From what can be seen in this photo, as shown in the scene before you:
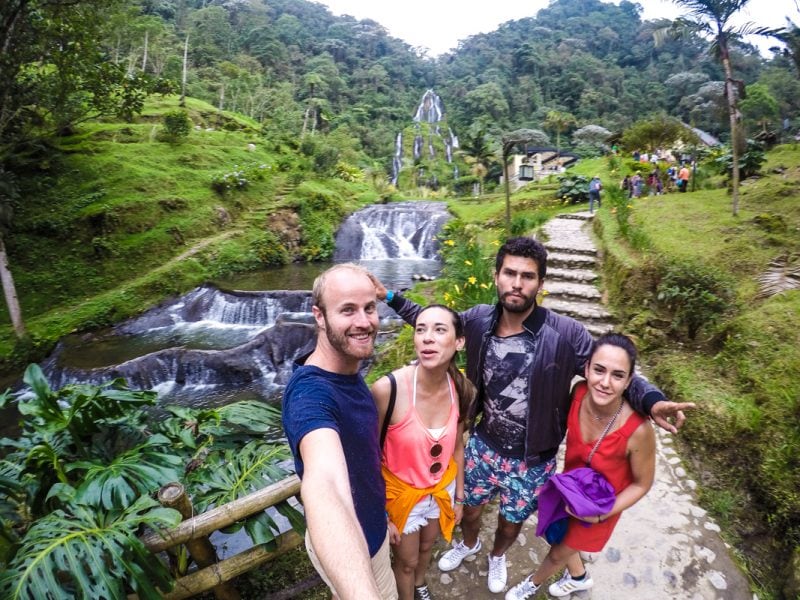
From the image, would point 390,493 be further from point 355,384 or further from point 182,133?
point 182,133

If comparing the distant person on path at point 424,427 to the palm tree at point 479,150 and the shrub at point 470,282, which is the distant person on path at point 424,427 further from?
the palm tree at point 479,150

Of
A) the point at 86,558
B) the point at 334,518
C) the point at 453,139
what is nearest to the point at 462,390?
the point at 334,518

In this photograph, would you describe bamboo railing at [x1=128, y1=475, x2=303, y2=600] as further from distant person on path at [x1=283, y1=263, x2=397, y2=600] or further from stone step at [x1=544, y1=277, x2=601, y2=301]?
stone step at [x1=544, y1=277, x2=601, y2=301]

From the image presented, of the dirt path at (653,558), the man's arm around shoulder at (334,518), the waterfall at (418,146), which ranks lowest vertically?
the dirt path at (653,558)

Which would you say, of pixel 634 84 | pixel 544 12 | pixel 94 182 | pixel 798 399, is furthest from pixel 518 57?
pixel 798 399

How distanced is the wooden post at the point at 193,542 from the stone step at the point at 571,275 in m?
6.23

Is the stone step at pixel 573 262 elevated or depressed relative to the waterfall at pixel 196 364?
elevated

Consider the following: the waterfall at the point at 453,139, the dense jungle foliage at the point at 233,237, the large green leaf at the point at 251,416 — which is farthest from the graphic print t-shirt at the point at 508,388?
the waterfall at the point at 453,139

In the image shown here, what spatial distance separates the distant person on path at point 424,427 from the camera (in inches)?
70.2

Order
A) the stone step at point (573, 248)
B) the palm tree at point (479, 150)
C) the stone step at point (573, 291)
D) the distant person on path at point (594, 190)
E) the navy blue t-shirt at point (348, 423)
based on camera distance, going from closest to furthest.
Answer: the navy blue t-shirt at point (348, 423)
the stone step at point (573, 291)
the stone step at point (573, 248)
the distant person on path at point (594, 190)
the palm tree at point (479, 150)

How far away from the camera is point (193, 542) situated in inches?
79.7

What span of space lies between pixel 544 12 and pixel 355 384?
111 meters

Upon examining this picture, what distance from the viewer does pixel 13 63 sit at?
8008mm

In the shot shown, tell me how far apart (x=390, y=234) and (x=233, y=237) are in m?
6.18
